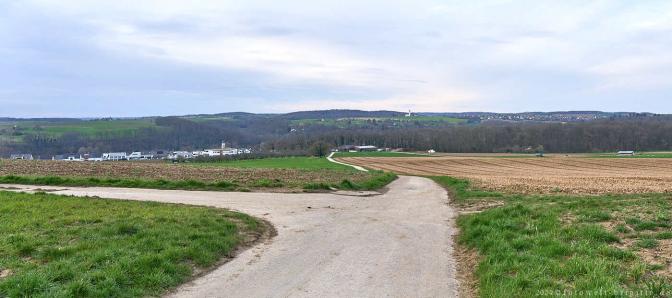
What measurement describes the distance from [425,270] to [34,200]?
15825mm

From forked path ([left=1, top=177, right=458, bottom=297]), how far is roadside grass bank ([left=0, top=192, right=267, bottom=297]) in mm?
647

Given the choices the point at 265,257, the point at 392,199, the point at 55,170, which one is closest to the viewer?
the point at 265,257

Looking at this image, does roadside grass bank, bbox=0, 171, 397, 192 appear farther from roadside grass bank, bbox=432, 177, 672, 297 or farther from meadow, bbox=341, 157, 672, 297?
roadside grass bank, bbox=432, 177, 672, 297

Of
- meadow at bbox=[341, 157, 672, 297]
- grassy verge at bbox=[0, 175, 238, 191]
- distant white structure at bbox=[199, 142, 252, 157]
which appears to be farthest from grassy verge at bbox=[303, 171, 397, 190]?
distant white structure at bbox=[199, 142, 252, 157]

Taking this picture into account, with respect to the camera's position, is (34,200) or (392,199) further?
(392,199)

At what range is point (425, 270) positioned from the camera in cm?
989

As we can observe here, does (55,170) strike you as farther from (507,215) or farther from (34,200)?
(507,215)

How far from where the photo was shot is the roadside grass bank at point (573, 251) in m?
7.29

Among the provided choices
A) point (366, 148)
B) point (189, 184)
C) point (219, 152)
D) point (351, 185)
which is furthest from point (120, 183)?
point (366, 148)

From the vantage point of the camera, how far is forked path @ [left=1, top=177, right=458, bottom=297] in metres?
A: 8.47

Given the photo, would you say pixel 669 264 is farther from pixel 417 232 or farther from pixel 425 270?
pixel 417 232

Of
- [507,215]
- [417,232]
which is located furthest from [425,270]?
[507,215]

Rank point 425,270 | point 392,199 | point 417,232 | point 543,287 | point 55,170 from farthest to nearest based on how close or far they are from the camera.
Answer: point 55,170 → point 392,199 → point 417,232 → point 425,270 → point 543,287

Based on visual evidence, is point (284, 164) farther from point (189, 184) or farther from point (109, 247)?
point (109, 247)
